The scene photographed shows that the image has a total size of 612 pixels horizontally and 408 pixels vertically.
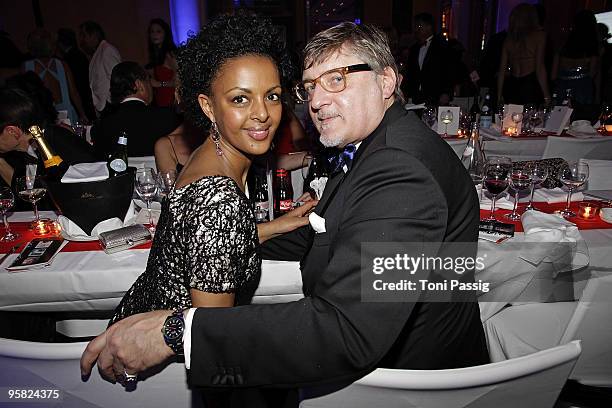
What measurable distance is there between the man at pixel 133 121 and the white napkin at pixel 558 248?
2.97m

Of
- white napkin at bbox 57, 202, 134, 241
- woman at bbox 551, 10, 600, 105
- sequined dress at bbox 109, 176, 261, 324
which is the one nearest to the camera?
sequined dress at bbox 109, 176, 261, 324

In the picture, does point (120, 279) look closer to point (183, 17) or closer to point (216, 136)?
point (216, 136)

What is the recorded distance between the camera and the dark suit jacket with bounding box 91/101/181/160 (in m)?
3.68

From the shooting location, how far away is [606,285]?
4.66ft

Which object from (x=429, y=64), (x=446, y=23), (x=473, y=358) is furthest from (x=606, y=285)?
(x=446, y=23)

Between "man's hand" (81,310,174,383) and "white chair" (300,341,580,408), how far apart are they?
1.44 feet

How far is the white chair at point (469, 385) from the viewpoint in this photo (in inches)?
35.4

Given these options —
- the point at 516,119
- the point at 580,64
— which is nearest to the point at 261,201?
the point at 516,119

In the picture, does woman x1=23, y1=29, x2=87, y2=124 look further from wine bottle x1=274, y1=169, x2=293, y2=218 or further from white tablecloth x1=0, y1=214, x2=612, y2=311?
white tablecloth x1=0, y1=214, x2=612, y2=311

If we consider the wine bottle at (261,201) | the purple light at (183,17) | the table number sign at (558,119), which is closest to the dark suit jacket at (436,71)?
the table number sign at (558,119)

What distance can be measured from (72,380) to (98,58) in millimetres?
7314

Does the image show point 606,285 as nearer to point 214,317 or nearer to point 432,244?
point 432,244

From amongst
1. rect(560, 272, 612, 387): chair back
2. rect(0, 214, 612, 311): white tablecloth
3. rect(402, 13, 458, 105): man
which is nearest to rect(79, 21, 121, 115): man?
rect(402, 13, 458, 105): man

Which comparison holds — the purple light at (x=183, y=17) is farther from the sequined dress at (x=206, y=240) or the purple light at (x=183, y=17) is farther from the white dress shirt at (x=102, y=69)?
the sequined dress at (x=206, y=240)
